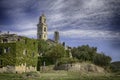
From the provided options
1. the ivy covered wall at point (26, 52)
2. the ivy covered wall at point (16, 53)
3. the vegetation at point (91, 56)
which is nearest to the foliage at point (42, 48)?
the vegetation at point (91, 56)

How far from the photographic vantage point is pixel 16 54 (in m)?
47.7

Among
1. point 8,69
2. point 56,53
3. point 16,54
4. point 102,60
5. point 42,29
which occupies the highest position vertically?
point 42,29

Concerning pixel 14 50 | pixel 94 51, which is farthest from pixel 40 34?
pixel 14 50

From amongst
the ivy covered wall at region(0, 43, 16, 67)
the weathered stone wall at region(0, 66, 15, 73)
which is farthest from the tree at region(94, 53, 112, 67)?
the weathered stone wall at region(0, 66, 15, 73)

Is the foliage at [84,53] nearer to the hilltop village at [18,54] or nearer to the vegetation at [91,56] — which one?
the vegetation at [91,56]

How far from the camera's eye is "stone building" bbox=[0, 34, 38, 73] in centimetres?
4731

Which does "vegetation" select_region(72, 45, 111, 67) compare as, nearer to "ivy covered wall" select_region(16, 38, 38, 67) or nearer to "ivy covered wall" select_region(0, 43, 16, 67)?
"ivy covered wall" select_region(16, 38, 38, 67)

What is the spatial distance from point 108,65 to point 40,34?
119ft

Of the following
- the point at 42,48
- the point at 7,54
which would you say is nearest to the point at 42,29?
the point at 42,48

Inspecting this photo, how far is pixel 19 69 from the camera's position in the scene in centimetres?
4791

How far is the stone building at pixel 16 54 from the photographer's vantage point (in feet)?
155

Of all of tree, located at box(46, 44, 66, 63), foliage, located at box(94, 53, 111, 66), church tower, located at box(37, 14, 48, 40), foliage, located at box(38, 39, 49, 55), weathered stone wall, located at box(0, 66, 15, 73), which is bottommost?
weathered stone wall, located at box(0, 66, 15, 73)

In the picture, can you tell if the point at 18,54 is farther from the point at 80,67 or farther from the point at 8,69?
the point at 80,67

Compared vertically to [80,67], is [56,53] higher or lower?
higher
